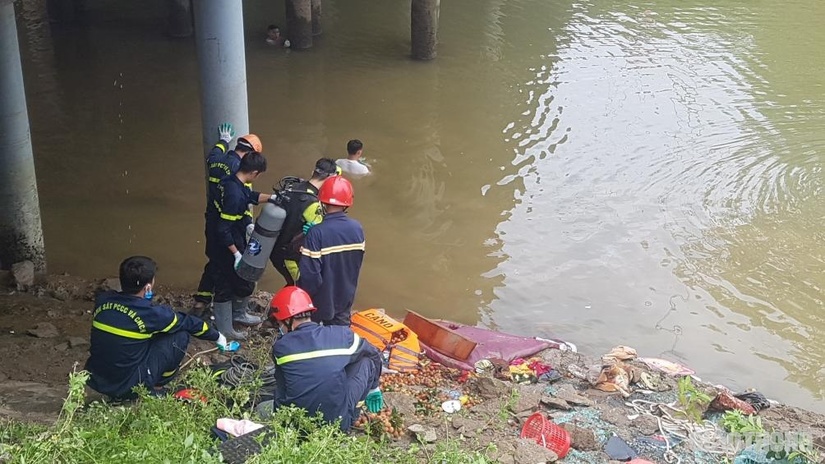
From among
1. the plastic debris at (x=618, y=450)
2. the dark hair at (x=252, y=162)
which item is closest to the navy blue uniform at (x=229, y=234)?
the dark hair at (x=252, y=162)

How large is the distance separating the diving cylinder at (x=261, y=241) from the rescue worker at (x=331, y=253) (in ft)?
1.21

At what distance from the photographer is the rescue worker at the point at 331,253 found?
5.42 metres

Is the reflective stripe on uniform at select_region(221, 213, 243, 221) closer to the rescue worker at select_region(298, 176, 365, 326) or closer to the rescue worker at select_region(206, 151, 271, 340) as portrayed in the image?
the rescue worker at select_region(206, 151, 271, 340)

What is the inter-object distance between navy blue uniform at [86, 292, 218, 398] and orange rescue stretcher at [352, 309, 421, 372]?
1764 mm

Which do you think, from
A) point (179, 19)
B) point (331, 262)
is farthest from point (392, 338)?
point (179, 19)

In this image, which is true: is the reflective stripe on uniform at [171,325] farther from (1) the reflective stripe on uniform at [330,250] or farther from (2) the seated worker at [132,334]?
→ (1) the reflective stripe on uniform at [330,250]

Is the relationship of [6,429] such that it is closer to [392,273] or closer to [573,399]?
[573,399]

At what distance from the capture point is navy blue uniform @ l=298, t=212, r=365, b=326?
5.42m

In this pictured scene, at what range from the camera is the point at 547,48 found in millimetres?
16312

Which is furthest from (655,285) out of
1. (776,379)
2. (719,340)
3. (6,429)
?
(6,429)

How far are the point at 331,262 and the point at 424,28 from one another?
393 inches

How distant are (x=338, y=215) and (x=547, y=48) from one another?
38.9 feet

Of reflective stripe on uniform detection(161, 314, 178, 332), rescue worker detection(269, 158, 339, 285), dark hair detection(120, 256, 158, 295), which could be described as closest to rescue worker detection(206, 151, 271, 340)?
rescue worker detection(269, 158, 339, 285)

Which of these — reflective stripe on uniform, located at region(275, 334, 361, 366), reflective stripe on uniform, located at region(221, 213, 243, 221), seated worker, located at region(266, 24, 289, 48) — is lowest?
seated worker, located at region(266, 24, 289, 48)
